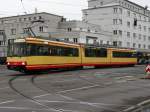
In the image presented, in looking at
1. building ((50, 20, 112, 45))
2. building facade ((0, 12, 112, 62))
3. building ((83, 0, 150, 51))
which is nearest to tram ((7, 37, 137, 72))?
building ((50, 20, 112, 45))

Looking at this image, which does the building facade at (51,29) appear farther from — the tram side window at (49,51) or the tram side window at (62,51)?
the tram side window at (49,51)

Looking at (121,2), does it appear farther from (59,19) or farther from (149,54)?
(149,54)

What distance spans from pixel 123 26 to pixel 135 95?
3431 inches

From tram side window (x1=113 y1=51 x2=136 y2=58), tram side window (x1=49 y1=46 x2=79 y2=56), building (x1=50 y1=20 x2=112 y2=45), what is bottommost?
tram side window (x1=113 y1=51 x2=136 y2=58)

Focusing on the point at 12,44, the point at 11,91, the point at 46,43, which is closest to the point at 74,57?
the point at 46,43

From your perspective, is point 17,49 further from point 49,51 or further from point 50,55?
point 50,55

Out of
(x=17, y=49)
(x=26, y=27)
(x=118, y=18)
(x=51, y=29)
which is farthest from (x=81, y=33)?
(x=17, y=49)

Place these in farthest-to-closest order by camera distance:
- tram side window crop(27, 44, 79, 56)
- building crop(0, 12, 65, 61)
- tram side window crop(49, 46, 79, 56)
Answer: building crop(0, 12, 65, 61), tram side window crop(49, 46, 79, 56), tram side window crop(27, 44, 79, 56)

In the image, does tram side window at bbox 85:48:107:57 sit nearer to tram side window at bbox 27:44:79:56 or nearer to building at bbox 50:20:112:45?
tram side window at bbox 27:44:79:56

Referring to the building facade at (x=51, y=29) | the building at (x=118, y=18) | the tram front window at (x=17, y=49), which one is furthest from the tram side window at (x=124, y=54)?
the building at (x=118, y=18)

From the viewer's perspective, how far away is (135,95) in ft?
57.1

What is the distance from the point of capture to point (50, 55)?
33.6m

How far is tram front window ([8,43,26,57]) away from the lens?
30.3 metres

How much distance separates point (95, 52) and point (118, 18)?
5722cm
